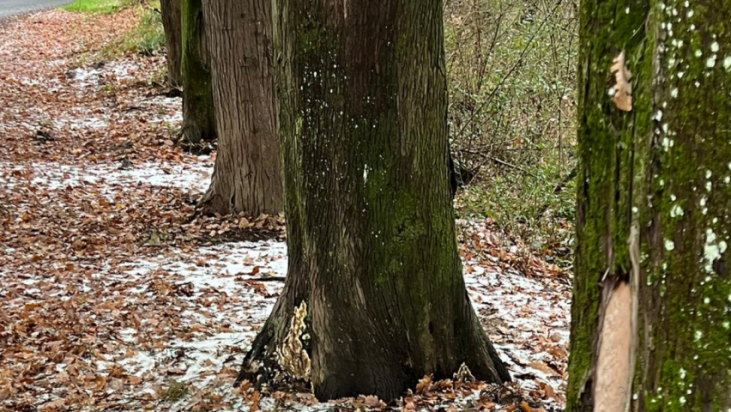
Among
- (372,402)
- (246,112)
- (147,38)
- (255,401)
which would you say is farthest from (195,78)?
(147,38)

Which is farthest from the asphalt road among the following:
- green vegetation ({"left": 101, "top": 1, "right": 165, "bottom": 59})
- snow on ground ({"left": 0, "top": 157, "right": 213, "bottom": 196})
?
snow on ground ({"left": 0, "top": 157, "right": 213, "bottom": 196})

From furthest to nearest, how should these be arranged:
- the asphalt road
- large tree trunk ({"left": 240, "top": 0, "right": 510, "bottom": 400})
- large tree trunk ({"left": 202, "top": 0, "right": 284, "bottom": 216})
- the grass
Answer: the asphalt road → the grass → large tree trunk ({"left": 202, "top": 0, "right": 284, "bottom": 216}) → large tree trunk ({"left": 240, "top": 0, "right": 510, "bottom": 400})

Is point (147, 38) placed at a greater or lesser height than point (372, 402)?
greater

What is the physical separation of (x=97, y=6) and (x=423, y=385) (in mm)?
31818

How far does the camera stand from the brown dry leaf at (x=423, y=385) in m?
3.85

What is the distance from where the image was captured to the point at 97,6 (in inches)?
1238

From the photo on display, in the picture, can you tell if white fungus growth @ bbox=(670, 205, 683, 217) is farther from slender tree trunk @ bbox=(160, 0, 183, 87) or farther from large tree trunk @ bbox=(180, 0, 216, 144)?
slender tree trunk @ bbox=(160, 0, 183, 87)

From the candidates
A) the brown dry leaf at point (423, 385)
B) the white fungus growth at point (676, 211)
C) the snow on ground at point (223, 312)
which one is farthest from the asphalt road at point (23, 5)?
the white fungus growth at point (676, 211)

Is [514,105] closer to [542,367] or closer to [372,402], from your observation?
[542,367]

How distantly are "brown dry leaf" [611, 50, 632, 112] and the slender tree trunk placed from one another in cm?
1204

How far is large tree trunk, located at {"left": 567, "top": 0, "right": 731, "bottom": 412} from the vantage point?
1559 millimetres

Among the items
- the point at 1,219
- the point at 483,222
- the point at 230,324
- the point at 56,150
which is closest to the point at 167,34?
the point at 56,150

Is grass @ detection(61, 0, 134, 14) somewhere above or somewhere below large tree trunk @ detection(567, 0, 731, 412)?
above

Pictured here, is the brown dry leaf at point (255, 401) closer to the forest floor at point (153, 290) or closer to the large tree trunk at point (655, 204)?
the forest floor at point (153, 290)
